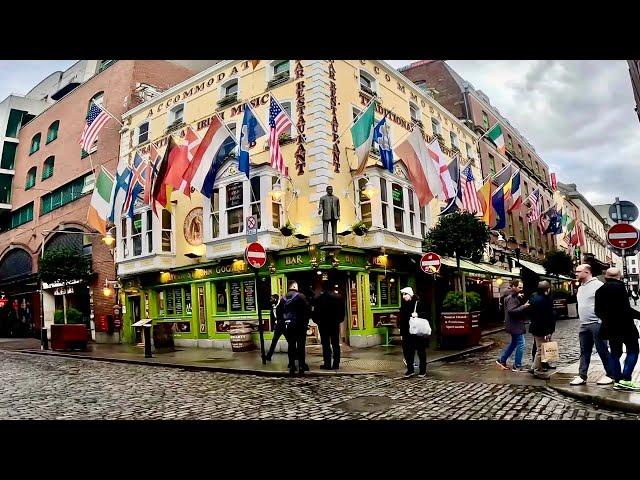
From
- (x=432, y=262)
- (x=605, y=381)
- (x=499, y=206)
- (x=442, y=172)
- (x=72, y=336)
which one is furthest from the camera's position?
(x=499, y=206)

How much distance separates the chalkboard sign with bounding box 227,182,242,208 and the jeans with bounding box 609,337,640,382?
12.4 m

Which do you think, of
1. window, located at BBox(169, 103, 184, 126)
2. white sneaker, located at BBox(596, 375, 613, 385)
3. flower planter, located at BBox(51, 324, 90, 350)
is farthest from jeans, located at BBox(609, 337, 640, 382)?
window, located at BBox(169, 103, 184, 126)

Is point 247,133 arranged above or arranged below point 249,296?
above

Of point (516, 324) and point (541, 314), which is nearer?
point (541, 314)

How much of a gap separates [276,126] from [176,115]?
874 cm

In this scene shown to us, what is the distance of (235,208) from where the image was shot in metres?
16.6

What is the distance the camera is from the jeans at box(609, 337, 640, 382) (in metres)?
6.50

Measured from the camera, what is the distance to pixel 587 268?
7.38m

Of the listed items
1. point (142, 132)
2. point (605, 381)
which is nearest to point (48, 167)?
point (142, 132)

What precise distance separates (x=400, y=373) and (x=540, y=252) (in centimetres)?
2652

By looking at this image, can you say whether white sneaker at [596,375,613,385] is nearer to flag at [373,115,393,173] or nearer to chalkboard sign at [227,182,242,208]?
flag at [373,115,393,173]

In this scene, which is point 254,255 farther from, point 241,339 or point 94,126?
point 94,126
